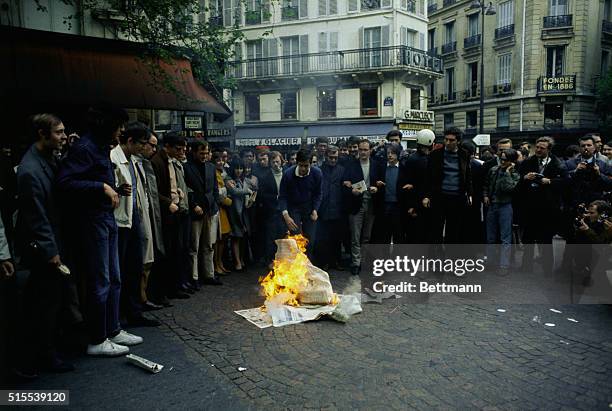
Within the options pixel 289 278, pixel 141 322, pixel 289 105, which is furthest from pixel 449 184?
pixel 289 105

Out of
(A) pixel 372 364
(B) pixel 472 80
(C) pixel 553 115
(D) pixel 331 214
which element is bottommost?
(A) pixel 372 364

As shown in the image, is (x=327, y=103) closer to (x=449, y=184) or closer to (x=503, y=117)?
(x=503, y=117)

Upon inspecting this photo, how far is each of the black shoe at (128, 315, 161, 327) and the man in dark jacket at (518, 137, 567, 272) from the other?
6090 mm

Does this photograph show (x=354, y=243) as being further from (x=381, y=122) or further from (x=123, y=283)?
(x=381, y=122)

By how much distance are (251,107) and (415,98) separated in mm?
11683

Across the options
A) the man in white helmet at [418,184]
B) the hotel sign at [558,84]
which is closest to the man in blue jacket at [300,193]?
the man in white helmet at [418,184]

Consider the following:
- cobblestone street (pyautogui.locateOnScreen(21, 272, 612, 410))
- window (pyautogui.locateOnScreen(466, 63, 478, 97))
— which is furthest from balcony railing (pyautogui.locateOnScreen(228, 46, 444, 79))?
cobblestone street (pyautogui.locateOnScreen(21, 272, 612, 410))

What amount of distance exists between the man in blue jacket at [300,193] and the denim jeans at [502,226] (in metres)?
3.08

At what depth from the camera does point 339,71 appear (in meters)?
29.5

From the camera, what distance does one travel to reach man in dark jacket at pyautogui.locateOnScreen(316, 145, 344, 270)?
7.77 metres

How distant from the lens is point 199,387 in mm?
3670

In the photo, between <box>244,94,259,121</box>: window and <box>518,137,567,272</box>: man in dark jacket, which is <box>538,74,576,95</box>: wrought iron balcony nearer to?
<box>244,94,259,121</box>: window

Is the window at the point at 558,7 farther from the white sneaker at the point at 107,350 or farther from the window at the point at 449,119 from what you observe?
the white sneaker at the point at 107,350

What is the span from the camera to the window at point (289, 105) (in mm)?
30916
